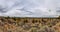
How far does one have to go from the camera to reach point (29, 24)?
1.16 metres

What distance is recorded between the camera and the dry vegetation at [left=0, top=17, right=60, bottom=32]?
1145mm

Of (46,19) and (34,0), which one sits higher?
(34,0)

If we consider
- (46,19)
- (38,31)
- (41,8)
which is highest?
(41,8)

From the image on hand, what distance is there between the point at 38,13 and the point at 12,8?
0.29 meters

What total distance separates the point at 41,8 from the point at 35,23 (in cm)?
18

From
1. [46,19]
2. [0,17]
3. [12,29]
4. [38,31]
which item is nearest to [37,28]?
[38,31]

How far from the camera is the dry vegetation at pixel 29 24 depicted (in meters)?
1.14

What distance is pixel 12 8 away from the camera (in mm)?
1189

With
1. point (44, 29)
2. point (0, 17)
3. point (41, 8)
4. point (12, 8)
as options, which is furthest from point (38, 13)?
point (0, 17)

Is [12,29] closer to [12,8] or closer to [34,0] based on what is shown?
[12,8]

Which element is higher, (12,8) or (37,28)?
(12,8)

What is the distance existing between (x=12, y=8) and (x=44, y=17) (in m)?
0.36

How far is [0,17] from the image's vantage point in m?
1.17

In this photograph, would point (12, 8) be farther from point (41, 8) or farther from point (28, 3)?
point (41, 8)
